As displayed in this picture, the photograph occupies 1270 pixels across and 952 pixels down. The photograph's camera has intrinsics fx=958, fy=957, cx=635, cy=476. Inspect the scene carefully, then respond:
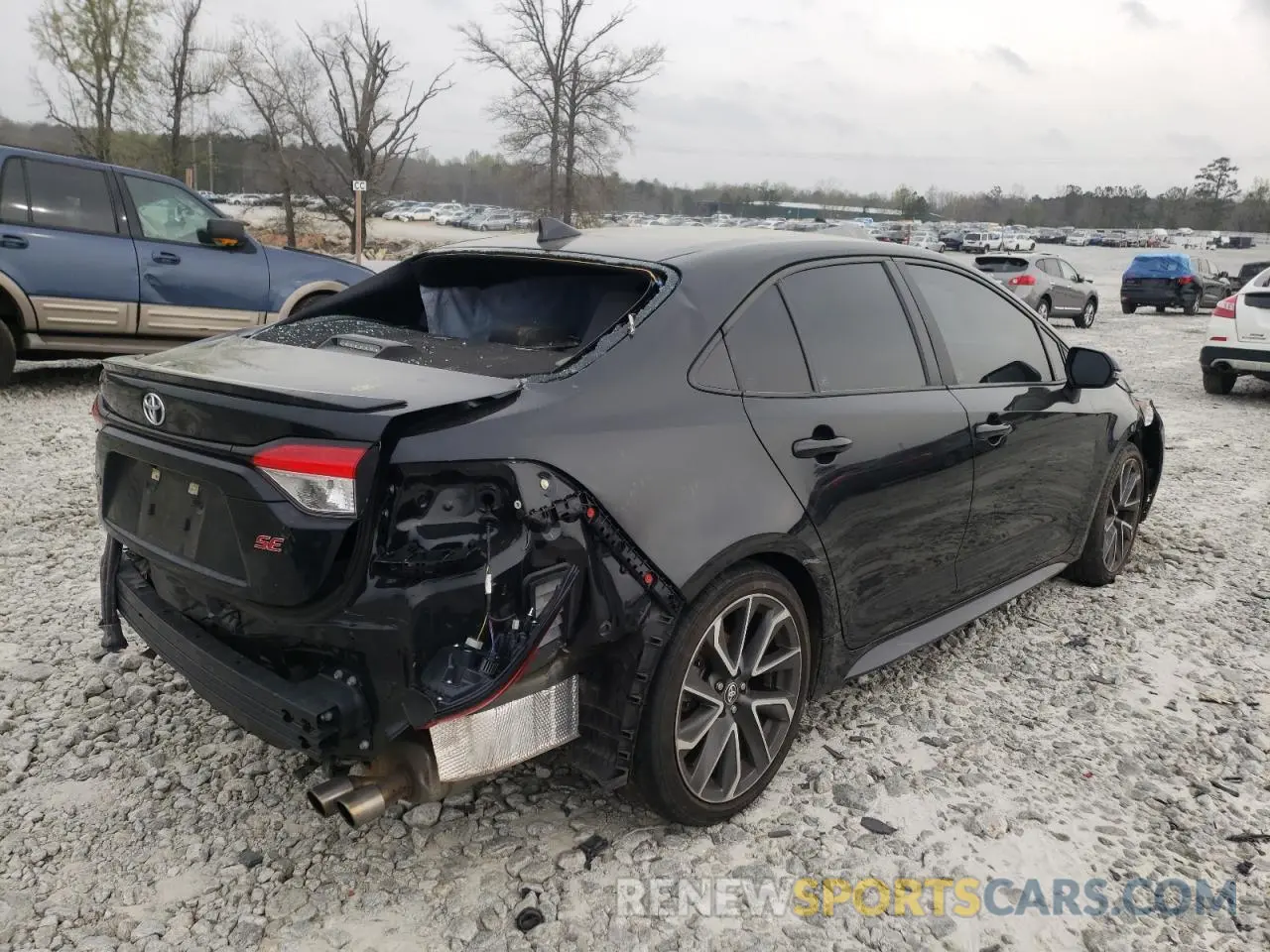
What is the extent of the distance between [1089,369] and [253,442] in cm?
334

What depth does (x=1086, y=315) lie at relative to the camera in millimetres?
20141

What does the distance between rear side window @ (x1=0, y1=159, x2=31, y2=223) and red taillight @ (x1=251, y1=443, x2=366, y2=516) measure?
670cm

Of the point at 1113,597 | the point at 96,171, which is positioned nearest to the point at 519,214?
the point at 96,171

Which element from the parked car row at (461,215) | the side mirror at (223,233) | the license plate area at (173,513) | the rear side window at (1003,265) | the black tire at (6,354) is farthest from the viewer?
the parked car row at (461,215)

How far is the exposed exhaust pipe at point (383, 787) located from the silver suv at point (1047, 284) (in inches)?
709

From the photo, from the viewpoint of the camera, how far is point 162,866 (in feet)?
8.19

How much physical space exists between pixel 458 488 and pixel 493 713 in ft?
1.74

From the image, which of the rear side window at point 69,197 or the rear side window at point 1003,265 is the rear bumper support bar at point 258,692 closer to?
the rear side window at point 69,197

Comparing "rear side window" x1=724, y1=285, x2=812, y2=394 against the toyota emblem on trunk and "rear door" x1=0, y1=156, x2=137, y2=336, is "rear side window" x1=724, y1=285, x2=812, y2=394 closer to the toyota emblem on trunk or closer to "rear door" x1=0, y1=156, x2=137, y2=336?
the toyota emblem on trunk

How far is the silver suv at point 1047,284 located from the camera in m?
18.5

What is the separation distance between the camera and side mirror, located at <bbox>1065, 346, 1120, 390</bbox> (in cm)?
400

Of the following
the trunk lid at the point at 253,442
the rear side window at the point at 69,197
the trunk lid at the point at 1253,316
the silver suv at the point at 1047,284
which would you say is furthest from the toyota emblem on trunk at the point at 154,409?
the silver suv at the point at 1047,284

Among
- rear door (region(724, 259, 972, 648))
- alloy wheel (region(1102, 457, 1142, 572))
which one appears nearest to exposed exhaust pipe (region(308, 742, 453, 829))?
rear door (region(724, 259, 972, 648))

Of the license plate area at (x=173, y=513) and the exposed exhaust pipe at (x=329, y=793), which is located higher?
the license plate area at (x=173, y=513)
